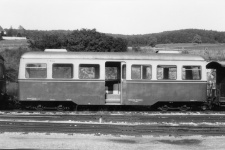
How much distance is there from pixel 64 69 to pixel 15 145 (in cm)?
1000

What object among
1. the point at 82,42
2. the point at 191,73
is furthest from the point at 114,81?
the point at 82,42

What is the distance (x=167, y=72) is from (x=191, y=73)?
1.26 meters

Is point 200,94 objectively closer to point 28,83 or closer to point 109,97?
point 109,97

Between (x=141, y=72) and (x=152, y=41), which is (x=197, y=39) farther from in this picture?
(x=141, y=72)

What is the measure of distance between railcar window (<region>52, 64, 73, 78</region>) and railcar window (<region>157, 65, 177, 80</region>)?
443 cm

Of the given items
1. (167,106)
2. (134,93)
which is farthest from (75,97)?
(167,106)

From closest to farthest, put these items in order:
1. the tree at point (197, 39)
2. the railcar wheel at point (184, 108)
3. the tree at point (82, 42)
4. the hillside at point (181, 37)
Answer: the railcar wheel at point (184, 108) → the tree at point (82, 42) → the tree at point (197, 39) → the hillside at point (181, 37)

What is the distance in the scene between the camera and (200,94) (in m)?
21.2

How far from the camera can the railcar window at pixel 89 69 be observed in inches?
800

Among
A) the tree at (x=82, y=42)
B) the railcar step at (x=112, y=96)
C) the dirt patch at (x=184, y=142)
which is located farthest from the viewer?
the tree at (x=82, y=42)

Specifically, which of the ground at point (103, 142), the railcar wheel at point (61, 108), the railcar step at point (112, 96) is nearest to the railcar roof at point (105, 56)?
the railcar step at point (112, 96)

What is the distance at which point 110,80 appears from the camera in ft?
69.7

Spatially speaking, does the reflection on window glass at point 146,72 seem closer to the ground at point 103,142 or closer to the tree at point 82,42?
the ground at point 103,142

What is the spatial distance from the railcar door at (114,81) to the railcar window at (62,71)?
196 centimetres
